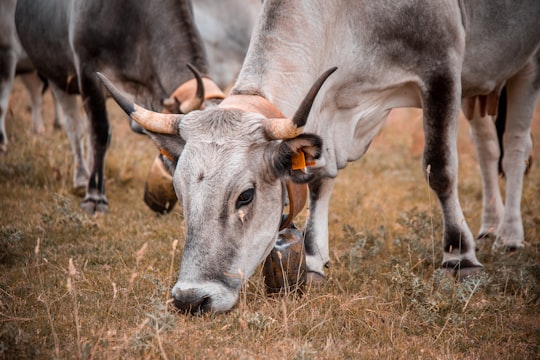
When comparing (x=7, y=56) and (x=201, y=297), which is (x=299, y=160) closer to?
(x=201, y=297)

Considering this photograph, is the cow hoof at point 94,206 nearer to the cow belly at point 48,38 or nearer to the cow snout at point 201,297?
the cow belly at point 48,38

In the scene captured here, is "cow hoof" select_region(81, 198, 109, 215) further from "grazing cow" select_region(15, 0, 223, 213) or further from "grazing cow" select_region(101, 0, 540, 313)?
"grazing cow" select_region(101, 0, 540, 313)

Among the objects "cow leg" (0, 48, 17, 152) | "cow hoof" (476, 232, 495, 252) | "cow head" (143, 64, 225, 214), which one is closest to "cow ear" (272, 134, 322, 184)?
"cow head" (143, 64, 225, 214)

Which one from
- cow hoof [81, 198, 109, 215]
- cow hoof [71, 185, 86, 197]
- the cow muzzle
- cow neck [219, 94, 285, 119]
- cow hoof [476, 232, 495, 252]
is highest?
cow neck [219, 94, 285, 119]

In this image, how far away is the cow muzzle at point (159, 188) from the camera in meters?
6.04

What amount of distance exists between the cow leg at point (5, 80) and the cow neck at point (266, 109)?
561cm

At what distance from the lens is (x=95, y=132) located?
6.85 meters

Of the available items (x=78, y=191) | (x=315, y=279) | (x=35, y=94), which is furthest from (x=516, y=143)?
(x=35, y=94)

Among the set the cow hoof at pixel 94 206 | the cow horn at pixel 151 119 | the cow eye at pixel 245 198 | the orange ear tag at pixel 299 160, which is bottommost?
the cow hoof at pixel 94 206

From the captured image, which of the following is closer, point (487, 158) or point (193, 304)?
point (193, 304)

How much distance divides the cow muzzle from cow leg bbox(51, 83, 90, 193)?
157 cm

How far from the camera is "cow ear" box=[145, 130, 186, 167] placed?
148 inches

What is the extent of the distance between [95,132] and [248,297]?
3551 millimetres

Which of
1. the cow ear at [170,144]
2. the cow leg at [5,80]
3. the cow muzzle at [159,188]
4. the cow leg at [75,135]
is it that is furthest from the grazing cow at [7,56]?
the cow ear at [170,144]
